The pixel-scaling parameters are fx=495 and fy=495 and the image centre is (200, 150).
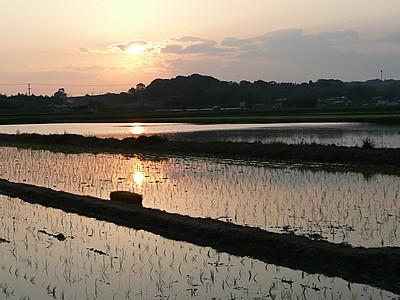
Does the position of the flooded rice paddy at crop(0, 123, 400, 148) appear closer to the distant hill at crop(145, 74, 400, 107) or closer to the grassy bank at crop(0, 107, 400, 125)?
the grassy bank at crop(0, 107, 400, 125)

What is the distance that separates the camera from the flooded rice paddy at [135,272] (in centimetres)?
584

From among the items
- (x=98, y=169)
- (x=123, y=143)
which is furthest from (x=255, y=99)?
(x=98, y=169)

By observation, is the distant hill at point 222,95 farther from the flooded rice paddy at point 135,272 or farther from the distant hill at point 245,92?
the flooded rice paddy at point 135,272

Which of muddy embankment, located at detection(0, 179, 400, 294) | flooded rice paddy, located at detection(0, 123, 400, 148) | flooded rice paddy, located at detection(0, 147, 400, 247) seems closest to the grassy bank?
flooded rice paddy, located at detection(0, 123, 400, 148)

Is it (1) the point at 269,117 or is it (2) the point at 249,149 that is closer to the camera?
(2) the point at 249,149

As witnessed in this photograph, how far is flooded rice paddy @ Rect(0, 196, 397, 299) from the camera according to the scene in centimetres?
584

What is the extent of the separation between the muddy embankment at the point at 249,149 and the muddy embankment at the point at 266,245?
866 cm

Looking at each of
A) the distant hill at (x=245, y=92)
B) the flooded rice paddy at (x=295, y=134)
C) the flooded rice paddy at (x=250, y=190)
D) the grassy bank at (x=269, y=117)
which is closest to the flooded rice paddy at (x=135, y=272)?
the flooded rice paddy at (x=250, y=190)

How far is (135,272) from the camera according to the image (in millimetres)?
6656

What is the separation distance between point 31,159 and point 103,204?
12.1m

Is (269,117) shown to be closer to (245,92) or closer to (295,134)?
(295,134)

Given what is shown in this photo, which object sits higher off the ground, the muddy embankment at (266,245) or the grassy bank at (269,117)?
the grassy bank at (269,117)

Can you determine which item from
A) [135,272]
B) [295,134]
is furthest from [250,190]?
[295,134]

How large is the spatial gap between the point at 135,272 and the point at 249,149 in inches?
581
